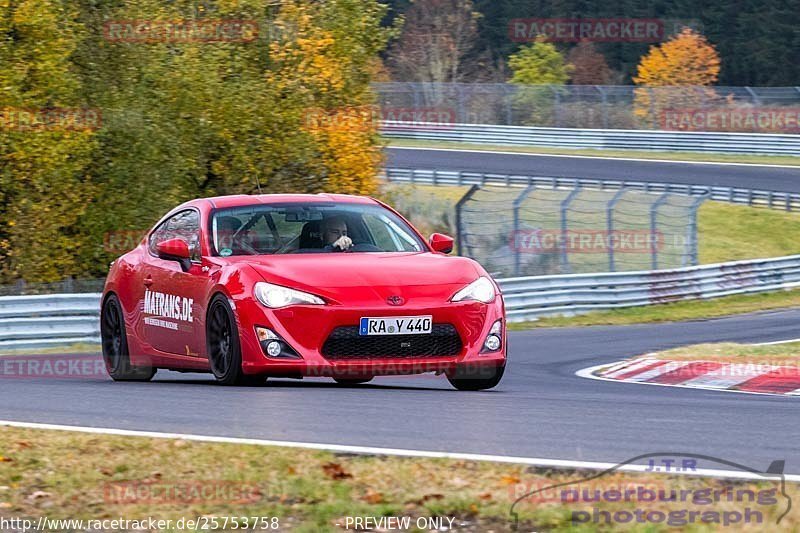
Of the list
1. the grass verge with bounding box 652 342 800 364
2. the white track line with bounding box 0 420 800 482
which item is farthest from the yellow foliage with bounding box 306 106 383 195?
the white track line with bounding box 0 420 800 482

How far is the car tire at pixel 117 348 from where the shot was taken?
37.5 ft

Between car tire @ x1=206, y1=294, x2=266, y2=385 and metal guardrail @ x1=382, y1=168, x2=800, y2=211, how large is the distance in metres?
30.8

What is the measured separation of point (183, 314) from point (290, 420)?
9.20 ft

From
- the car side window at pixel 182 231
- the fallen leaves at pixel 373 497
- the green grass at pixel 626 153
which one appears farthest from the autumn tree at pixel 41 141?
the green grass at pixel 626 153

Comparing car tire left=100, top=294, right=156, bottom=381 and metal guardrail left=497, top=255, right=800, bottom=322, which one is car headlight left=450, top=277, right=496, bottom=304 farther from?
metal guardrail left=497, top=255, right=800, bottom=322

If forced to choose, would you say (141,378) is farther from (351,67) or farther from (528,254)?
(351,67)

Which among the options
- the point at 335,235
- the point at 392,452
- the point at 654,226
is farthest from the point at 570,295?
the point at 392,452

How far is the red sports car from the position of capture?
911 centimetres

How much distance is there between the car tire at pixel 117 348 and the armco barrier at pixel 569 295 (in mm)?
7814

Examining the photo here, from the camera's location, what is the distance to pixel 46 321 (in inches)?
768

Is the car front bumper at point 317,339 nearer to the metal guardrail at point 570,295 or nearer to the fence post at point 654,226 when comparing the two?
the metal guardrail at point 570,295

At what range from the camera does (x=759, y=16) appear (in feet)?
274

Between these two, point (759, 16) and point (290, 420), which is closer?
point (290, 420)

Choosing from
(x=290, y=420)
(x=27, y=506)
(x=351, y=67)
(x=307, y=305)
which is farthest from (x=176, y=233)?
(x=351, y=67)
